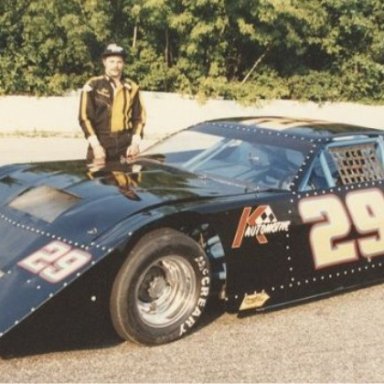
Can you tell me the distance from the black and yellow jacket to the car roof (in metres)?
1.10

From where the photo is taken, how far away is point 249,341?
13.8 ft

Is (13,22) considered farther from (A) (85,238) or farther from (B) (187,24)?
(A) (85,238)

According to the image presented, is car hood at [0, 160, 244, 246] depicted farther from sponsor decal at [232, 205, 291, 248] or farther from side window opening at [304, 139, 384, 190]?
side window opening at [304, 139, 384, 190]

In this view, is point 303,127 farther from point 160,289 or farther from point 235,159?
point 160,289

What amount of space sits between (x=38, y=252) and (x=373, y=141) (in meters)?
2.90

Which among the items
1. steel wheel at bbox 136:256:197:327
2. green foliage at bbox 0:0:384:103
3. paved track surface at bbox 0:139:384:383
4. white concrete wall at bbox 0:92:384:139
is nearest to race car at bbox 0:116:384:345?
steel wheel at bbox 136:256:197:327

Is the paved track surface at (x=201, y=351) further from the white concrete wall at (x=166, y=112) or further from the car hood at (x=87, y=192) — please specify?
the white concrete wall at (x=166, y=112)

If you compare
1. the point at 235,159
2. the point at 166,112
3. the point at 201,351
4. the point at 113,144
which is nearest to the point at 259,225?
the point at 201,351

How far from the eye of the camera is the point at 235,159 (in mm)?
5289

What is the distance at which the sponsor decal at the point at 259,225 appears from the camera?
4.29 m

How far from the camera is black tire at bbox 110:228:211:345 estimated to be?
3854 millimetres

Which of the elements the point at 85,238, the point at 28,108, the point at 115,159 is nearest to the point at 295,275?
the point at 85,238

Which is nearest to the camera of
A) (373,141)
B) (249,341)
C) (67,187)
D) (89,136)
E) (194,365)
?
(194,365)

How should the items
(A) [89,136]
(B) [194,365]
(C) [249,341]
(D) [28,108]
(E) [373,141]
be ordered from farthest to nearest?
(D) [28,108]
(A) [89,136]
(E) [373,141]
(C) [249,341]
(B) [194,365]
